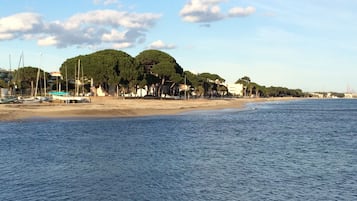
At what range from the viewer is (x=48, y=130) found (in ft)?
149

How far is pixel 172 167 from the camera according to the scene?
2530 cm

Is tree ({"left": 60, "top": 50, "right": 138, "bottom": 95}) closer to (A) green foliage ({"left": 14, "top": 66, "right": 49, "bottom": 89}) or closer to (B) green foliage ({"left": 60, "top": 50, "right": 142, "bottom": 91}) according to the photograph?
(B) green foliage ({"left": 60, "top": 50, "right": 142, "bottom": 91})

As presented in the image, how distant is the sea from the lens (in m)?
19.2

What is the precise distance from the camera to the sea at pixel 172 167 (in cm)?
1919

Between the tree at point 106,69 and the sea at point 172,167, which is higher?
the tree at point 106,69

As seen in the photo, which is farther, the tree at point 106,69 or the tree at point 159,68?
the tree at point 159,68

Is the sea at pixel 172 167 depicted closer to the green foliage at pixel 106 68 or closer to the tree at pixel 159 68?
the green foliage at pixel 106 68

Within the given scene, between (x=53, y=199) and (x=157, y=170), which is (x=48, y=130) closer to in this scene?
(x=157, y=170)

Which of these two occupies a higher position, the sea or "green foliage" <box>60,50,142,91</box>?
"green foliage" <box>60,50,142,91</box>

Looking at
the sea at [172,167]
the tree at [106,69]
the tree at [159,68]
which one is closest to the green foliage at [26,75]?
the tree at [106,69]

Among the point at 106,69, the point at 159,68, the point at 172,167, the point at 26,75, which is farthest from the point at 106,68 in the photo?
the point at 172,167

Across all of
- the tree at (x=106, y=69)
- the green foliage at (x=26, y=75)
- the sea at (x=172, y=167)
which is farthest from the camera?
the green foliage at (x=26, y=75)

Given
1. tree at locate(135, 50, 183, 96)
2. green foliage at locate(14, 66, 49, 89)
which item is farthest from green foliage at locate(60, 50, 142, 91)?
tree at locate(135, 50, 183, 96)

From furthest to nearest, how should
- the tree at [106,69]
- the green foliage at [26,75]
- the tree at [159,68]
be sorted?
the tree at [159,68], the green foliage at [26,75], the tree at [106,69]
